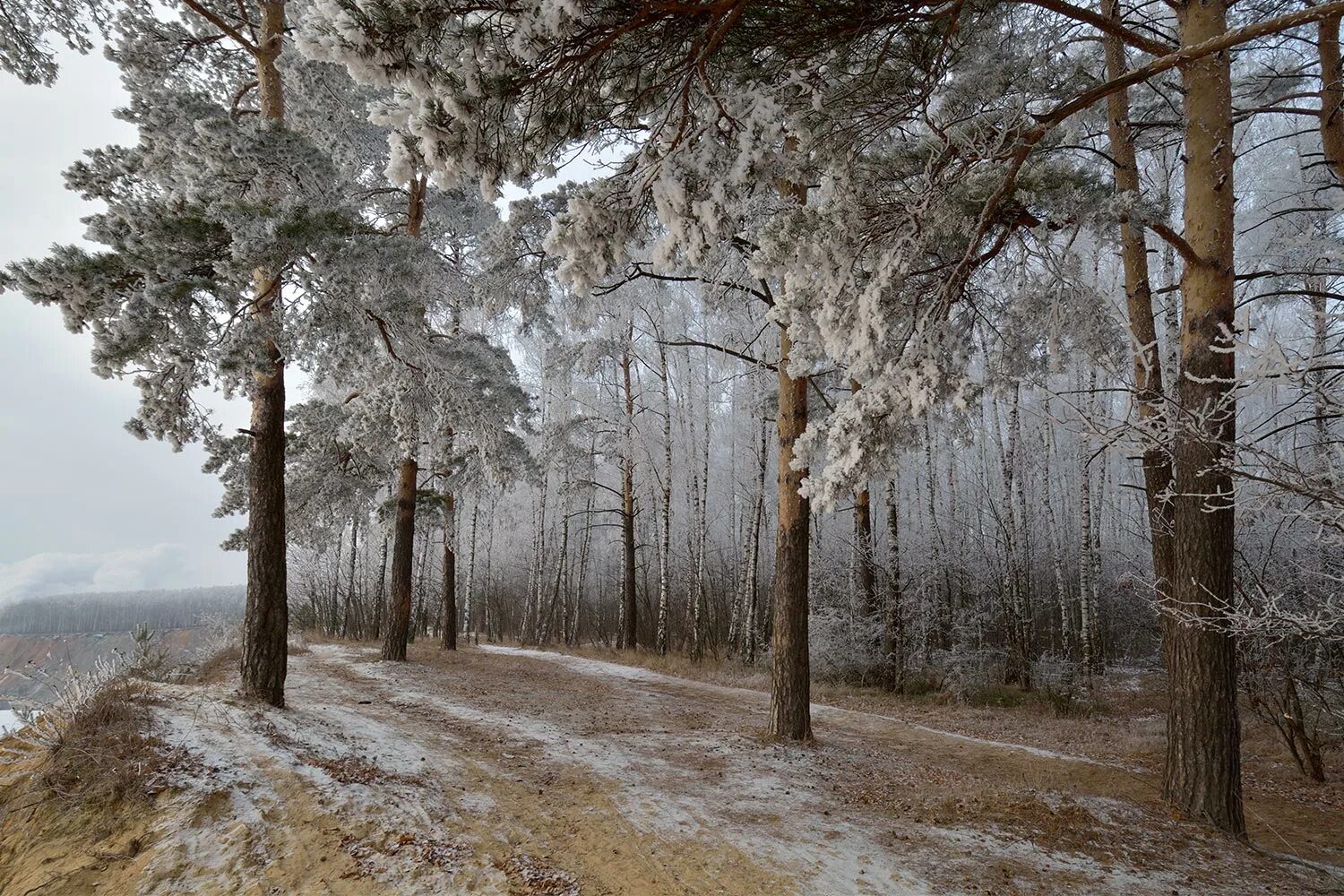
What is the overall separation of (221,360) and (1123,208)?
6.60m

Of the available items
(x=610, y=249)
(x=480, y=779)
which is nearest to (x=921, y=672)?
(x=480, y=779)

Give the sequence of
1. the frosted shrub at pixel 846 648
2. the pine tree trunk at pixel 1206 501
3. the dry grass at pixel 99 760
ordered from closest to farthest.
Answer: the dry grass at pixel 99 760
the pine tree trunk at pixel 1206 501
the frosted shrub at pixel 846 648

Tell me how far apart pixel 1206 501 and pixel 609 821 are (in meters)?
4.53

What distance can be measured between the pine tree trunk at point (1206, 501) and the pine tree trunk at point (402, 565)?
1053 cm

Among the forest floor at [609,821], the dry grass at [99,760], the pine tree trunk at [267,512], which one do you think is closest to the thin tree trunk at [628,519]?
the forest floor at [609,821]

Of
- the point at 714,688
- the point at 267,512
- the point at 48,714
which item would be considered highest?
the point at 267,512

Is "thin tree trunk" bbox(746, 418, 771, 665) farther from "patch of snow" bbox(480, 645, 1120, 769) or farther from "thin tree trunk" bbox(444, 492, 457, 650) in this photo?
"thin tree trunk" bbox(444, 492, 457, 650)

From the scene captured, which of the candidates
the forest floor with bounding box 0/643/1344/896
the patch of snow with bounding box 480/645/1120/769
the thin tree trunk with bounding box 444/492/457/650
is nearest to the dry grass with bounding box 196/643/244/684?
the forest floor with bounding box 0/643/1344/896

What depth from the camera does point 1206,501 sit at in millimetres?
4453

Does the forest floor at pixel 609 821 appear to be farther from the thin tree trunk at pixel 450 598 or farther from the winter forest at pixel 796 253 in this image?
the thin tree trunk at pixel 450 598

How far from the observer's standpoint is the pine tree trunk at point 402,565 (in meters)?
11.5

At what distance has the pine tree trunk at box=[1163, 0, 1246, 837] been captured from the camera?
455 centimetres

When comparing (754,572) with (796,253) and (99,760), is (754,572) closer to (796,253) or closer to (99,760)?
(796,253)

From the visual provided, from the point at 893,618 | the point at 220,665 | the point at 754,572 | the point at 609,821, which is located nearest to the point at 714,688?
the point at 754,572
